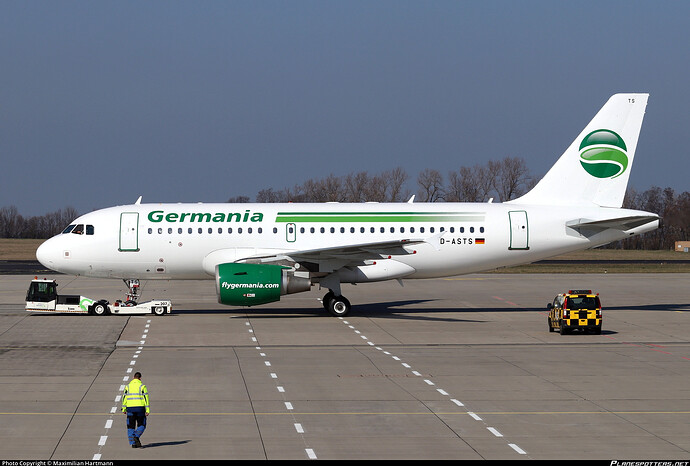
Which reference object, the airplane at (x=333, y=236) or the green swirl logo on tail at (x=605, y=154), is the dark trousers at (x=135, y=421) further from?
the green swirl logo on tail at (x=605, y=154)

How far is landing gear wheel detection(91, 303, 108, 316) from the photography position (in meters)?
36.1

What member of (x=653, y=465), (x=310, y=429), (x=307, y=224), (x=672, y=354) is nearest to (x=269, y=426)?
(x=310, y=429)

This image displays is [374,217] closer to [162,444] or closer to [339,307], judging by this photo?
[339,307]

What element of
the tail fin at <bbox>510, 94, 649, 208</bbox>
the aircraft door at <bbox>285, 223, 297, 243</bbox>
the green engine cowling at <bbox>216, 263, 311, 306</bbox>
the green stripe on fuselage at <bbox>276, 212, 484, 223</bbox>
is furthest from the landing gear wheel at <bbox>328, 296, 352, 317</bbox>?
the tail fin at <bbox>510, 94, 649, 208</bbox>

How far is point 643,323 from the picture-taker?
34344 millimetres

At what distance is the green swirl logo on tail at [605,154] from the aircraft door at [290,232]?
13.2 meters

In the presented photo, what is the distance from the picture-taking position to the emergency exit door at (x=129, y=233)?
36719 mm

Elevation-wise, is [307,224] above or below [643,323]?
above

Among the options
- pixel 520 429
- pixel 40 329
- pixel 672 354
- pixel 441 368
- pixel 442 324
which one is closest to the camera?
pixel 520 429

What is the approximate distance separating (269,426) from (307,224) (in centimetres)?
2116

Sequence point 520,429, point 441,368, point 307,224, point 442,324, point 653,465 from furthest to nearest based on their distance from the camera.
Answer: point 307,224 → point 442,324 → point 441,368 → point 520,429 → point 653,465

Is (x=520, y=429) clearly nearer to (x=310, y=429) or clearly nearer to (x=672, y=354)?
(x=310, y=429)

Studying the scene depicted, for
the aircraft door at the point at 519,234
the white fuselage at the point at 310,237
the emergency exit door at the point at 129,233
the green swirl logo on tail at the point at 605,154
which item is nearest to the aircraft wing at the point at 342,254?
the white fuselage at the point at 310,237

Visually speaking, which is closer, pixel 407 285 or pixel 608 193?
pixel 608 193
